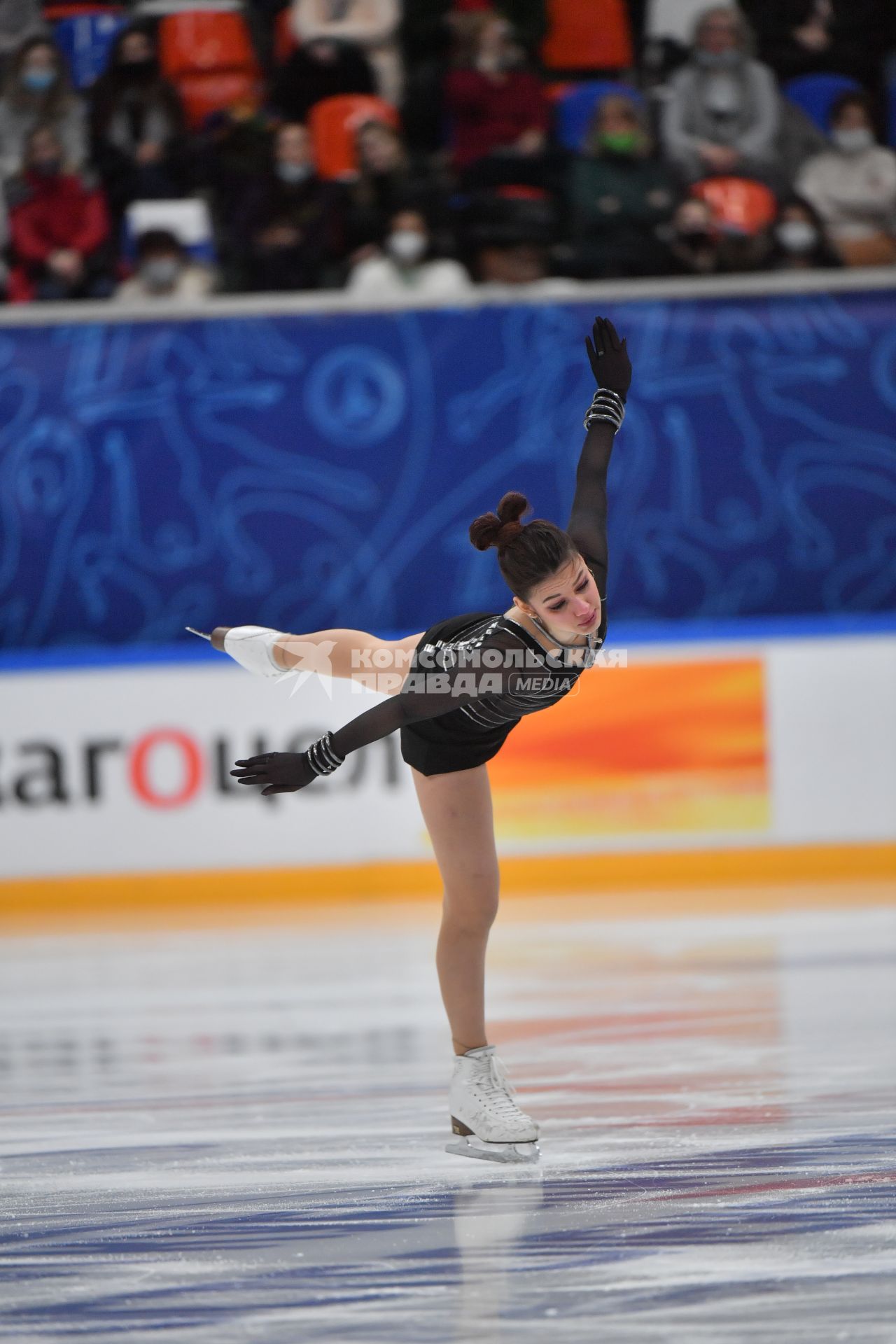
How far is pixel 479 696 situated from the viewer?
2512 millimetres

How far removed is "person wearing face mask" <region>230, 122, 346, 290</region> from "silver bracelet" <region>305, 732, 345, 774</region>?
474 centimetres

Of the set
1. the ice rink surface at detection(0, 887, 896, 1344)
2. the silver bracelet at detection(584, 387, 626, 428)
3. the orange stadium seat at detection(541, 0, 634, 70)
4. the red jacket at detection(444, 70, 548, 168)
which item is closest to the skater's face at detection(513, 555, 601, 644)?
the silver bracelet at detection(584, 387, 626, 428)

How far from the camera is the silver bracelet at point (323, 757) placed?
240cm

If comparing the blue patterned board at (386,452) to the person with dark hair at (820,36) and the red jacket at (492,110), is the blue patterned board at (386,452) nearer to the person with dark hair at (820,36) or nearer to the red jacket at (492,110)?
the red jacket at (492,110)

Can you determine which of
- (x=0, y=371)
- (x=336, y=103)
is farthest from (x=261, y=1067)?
(x=336, y=103)

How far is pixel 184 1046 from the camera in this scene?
12.1ft

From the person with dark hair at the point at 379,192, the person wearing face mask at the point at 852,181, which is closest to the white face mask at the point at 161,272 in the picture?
the person with dark hair at the point at 379,192

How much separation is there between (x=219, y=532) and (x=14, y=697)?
109cm

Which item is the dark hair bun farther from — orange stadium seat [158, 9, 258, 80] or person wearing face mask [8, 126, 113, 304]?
orange stadium seat [158, 9, 258, 80]

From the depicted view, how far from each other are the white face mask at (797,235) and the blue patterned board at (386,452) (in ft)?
1.42

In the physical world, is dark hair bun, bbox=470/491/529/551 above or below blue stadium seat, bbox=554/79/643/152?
below

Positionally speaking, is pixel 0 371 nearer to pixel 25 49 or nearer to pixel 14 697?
pixel 14 697

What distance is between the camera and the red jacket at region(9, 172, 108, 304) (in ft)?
22.7

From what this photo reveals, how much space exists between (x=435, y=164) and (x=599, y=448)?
16.3 feet
